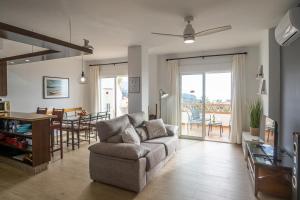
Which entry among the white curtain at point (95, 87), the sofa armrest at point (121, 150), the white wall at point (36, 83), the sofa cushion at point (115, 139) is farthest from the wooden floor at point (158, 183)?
the white curtain at point (95, 87)

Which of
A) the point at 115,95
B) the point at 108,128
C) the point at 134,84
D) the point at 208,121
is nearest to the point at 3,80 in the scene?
the point at 115,95

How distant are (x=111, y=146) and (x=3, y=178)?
6.47ft

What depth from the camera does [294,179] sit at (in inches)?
82.4

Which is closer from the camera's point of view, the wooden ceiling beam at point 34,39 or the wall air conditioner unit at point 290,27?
the wooden ceiling beam at point 34,39

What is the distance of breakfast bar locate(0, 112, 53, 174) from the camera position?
11.0 ft

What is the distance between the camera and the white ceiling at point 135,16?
251cm

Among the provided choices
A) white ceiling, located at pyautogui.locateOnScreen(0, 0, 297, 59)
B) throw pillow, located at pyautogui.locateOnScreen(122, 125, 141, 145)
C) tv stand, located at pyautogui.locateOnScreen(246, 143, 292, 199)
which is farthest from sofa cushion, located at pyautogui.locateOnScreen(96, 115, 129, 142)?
tv stand, located at pyautogui.locateOnScreen(246, 143, 292, 199)

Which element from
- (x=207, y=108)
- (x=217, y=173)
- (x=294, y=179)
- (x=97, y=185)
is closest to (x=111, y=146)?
(x=97, y=185)

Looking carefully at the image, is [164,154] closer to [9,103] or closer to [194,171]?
[194,171]

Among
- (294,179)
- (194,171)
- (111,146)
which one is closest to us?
(294,179)

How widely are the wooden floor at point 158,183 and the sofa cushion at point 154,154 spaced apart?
0.29 metres

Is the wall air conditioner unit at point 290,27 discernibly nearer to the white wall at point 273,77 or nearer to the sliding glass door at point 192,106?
the white wall at point 273,77

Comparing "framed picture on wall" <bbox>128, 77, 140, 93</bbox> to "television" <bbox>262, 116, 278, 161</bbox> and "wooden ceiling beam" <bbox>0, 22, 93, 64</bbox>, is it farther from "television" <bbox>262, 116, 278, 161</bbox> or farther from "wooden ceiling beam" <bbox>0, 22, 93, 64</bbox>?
"television" <bbox>262, 116, 278, 161</bbox>

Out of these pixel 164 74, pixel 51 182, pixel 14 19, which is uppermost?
pixel 14 19
